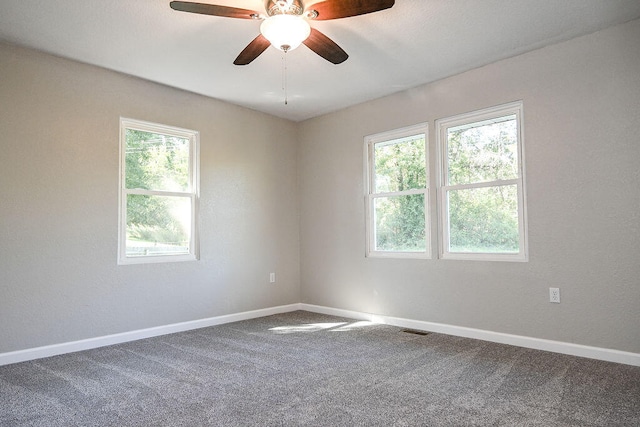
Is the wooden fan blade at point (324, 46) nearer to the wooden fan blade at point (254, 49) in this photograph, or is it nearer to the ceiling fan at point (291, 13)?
the ceiling fan at point (291, 13)

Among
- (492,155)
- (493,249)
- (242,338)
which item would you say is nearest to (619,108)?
(492,155)

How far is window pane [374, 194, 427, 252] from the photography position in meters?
4.22

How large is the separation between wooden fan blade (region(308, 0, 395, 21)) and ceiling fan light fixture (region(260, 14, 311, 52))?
0.36 feet

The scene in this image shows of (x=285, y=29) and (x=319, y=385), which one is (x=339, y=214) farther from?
(x=285, y=29)

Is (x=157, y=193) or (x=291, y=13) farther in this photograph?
(x=157, y=193)

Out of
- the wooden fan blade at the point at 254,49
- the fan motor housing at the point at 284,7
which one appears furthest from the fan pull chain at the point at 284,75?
the fan motor housing at the point at 284,7

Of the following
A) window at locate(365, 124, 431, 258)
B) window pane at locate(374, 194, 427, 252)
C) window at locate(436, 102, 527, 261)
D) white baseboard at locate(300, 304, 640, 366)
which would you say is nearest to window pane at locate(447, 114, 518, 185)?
window at locate(436, 102, 527, 261)

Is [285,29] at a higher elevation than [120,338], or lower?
higher

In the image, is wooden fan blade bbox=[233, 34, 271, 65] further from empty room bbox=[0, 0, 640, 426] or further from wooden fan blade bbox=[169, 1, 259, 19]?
wooden fan blade bbox=[169, 1, 259, 19]

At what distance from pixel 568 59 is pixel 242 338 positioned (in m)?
3.63

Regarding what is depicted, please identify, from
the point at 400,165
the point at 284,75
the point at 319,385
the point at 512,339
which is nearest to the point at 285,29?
the point at 284,75

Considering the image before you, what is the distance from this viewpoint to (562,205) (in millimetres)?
3230

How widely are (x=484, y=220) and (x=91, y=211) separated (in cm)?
351

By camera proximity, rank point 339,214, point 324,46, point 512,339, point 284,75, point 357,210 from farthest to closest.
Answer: point 339,214 < point 357,210 < point 284,75 < point 512,339 < point 324,46
